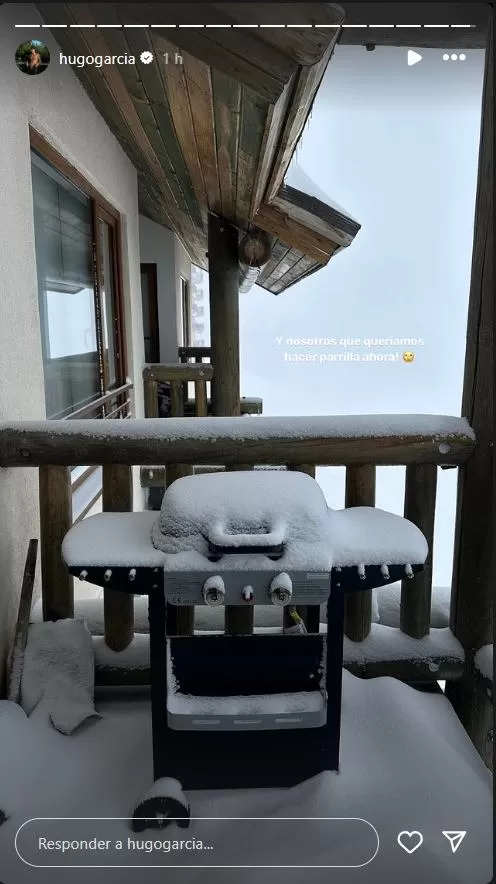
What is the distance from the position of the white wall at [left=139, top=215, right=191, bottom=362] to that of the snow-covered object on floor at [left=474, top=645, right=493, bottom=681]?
6361 mm

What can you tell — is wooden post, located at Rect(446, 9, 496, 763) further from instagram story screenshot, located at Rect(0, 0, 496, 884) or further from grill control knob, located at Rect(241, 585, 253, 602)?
grill control knob, located at Rect(241, 585, 253, 602)

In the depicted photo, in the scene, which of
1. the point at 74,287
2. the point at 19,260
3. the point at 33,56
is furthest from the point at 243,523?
the point at 74,287

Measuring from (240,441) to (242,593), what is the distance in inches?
23.3

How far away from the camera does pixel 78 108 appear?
9.43 ft

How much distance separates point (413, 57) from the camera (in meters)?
1.29

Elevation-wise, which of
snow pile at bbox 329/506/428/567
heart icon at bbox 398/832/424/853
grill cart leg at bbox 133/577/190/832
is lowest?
heart icon at bbox 398/832/424/853

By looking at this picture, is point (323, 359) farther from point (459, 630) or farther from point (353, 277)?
point (459, 630)

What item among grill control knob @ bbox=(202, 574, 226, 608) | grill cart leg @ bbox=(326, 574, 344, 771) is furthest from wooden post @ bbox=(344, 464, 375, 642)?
grill control knob @ bbox=(202, 574, 226, 608)

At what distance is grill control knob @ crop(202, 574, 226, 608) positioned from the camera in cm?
114

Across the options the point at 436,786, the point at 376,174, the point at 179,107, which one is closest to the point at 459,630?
the point at 436,786

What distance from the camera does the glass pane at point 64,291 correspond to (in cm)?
270

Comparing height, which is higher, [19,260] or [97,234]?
[97,234]

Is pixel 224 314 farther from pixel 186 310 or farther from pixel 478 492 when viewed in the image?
pixel 186 310

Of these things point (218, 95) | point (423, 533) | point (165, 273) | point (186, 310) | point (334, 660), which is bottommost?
point (334, 660)
